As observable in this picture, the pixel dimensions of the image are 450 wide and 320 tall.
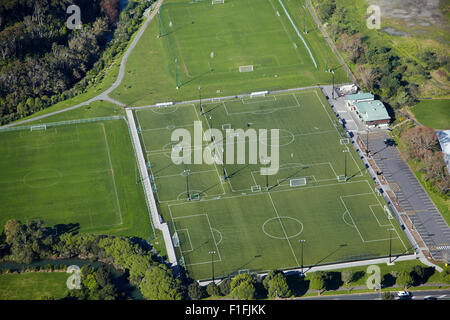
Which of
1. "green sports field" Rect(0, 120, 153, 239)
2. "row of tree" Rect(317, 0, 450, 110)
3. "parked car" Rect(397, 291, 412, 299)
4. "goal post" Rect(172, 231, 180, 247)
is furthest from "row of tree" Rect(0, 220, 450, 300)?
"row of tree" Rect(317, 0, 450, 110)

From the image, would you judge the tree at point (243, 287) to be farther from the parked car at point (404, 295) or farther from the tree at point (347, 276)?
the parked car at point (404, 295)

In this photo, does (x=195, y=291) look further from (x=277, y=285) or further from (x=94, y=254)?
(x=94, y=254)

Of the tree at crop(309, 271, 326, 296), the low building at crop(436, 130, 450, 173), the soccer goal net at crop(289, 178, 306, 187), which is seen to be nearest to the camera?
the tree at crop(309, 271, 326, 296)

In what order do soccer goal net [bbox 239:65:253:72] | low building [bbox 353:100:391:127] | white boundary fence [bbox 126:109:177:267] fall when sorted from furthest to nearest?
soccer goal net [bbox 239:65:253:72] < low building [bbox 353:100:391:127] < white boundary fence [bbox 126:109:177:267]

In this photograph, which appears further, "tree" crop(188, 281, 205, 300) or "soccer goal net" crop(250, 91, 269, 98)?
"soccer goal net" crop(250, 91, 269, 98)

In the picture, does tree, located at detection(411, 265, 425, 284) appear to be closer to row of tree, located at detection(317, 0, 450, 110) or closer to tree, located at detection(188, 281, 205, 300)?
tree, located at detection(188, 281, 205, 300)

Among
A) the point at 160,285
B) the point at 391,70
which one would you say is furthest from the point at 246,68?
the point at 160,285

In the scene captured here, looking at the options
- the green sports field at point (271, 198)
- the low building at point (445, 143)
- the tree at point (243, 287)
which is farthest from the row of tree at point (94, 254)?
the low building at point (445, 143)

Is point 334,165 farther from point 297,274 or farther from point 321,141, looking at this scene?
point 297,274
